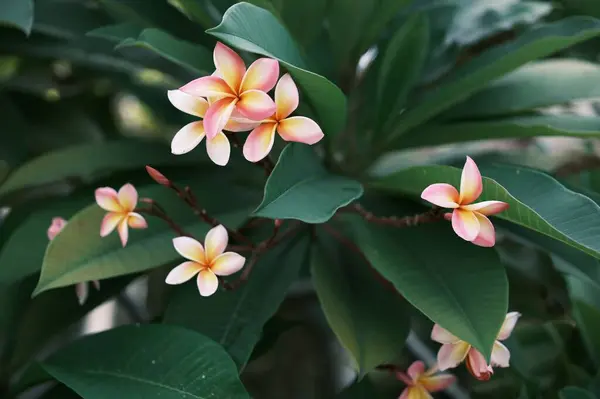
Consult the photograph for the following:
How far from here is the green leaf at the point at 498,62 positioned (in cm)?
51

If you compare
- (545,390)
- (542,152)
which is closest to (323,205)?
(545,390)

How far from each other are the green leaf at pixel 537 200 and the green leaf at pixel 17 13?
38 centimetres

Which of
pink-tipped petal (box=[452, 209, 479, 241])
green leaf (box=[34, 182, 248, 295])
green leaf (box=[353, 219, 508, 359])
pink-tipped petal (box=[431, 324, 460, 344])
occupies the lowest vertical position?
green leaf (box=[34, 182, 248, 295])

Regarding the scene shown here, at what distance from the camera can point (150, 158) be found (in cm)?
65

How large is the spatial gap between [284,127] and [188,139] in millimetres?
70

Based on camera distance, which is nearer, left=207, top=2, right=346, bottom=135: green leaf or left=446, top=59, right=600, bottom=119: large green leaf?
left=207, top=2, right=346, bottom=135: green leaf

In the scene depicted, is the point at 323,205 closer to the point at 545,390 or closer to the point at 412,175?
the point at 412,175

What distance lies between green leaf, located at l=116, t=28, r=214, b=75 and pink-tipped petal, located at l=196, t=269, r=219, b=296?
0.18 metres

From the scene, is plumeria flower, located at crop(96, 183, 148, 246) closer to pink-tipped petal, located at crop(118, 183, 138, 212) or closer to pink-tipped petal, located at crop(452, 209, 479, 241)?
pink-tipped petal, located at crop(118, 183, 138, 212)

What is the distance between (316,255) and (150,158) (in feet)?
0.74

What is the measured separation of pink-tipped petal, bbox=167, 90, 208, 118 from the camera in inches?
15.6

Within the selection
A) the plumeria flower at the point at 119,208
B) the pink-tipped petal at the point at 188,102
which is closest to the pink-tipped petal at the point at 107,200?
the plumeria flower at the point at 119,208

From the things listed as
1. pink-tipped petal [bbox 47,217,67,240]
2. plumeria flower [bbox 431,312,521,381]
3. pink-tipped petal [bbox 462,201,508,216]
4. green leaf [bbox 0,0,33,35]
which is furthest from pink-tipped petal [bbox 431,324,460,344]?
green leaf [bbox 0,0,33,35]

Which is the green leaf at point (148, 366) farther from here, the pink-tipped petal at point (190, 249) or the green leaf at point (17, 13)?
the green leaf at point (17, 13)
